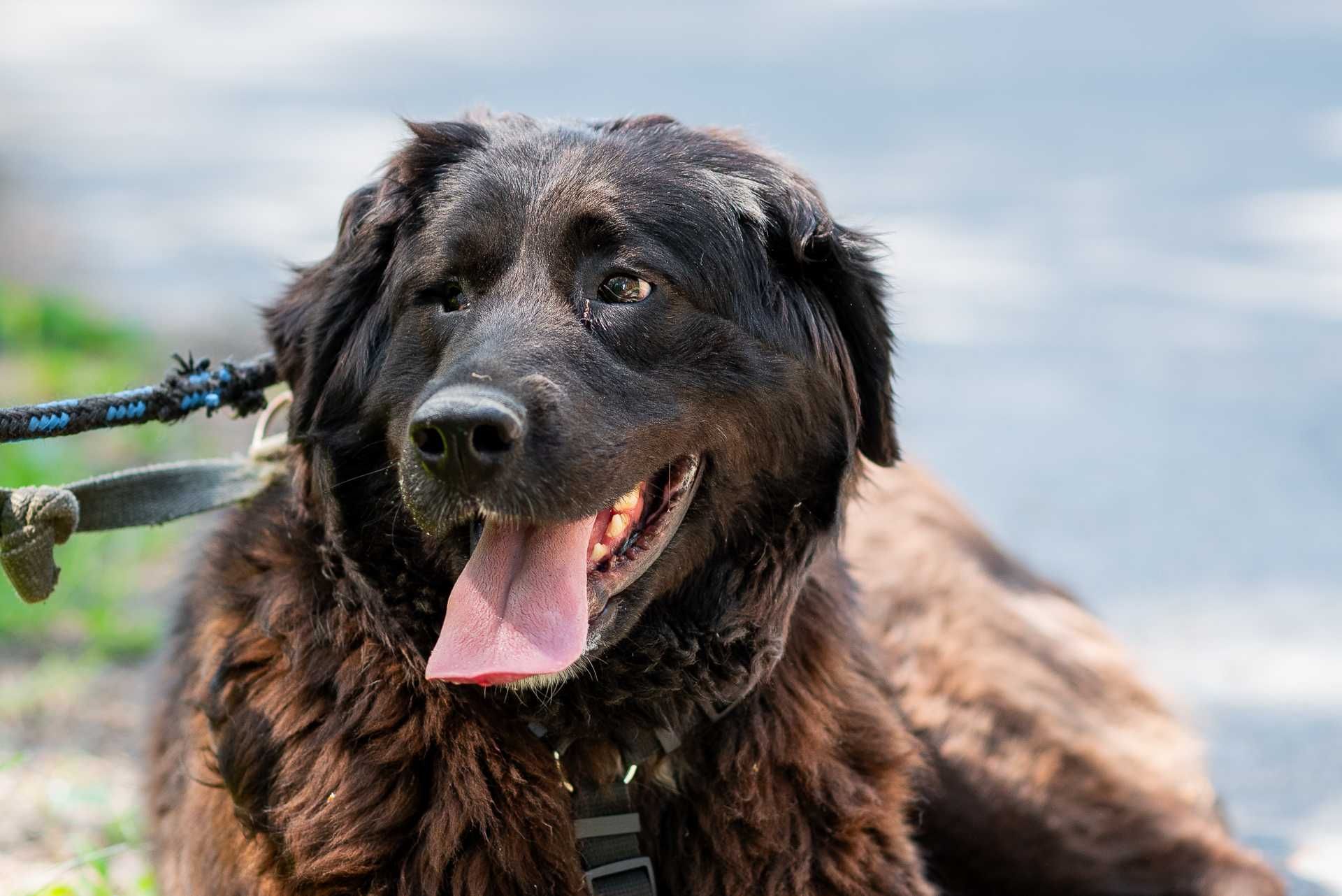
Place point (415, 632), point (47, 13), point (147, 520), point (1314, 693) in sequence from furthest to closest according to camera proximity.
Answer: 1. point (47, 13)
2. point (1314, 693)
3. point (147, 520)
4. point (415, 632)

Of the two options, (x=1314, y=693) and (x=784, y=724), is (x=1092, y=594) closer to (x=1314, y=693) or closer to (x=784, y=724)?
(x=1314, y=693)

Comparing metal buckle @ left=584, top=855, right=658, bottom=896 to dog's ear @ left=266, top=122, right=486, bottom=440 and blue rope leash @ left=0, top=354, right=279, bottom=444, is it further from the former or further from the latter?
blue rope leash @ left=0, top=354, right=279, bottom=444

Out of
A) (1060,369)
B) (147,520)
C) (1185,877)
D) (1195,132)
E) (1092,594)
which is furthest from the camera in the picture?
(1195,132)

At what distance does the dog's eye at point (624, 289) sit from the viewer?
3020 mm

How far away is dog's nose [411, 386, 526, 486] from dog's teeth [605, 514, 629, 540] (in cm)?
36

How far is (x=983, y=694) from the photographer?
407cm

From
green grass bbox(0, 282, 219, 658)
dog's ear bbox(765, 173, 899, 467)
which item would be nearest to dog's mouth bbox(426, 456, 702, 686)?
dog's ear bbox(765, 173, 899, 467)

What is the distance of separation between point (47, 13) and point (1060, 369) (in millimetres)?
18070

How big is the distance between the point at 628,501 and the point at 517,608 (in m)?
0.35

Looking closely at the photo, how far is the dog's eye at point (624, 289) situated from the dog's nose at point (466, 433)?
0.43 meters

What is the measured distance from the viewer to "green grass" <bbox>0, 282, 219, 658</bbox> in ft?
17.8

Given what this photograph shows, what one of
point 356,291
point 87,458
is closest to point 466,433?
point 356,291

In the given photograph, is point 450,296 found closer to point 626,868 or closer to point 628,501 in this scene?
point 628,501

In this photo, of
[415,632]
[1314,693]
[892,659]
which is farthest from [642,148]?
[1314,693]
